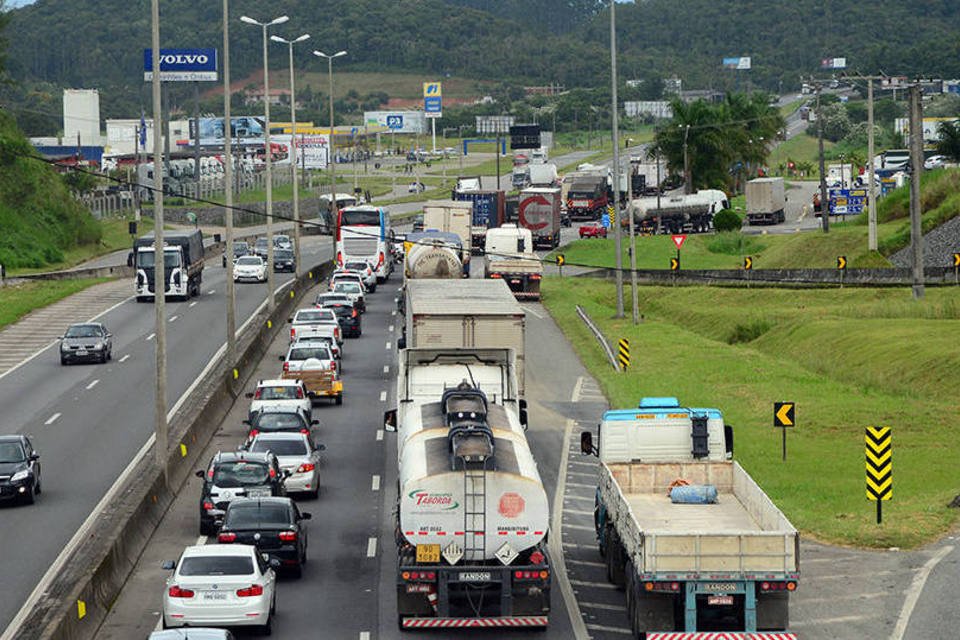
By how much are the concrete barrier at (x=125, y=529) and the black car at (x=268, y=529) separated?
1889 millimetres

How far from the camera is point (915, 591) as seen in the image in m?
28.7

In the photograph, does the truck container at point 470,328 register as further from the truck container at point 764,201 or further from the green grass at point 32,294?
the truck container at point 764,201

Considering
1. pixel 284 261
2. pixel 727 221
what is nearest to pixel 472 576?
pixel 284 261

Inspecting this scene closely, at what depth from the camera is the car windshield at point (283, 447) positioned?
3875 cm

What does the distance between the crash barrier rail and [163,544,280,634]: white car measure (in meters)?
34.2

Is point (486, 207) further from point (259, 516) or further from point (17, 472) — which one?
point (259, 516)

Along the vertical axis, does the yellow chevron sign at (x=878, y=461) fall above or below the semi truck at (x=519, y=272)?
below

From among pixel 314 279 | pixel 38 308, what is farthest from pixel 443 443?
pixel 314 279

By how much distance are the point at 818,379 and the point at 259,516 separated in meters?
30.5

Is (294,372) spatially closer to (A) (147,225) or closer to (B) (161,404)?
(B) (161,404)

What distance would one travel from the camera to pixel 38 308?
79625mm

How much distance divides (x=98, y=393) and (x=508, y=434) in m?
29.7

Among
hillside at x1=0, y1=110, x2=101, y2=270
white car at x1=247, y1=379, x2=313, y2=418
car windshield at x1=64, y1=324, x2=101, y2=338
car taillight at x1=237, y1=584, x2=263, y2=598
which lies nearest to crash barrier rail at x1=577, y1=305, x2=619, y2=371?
white car at x1=247, y1=379, x2=313, y2=418

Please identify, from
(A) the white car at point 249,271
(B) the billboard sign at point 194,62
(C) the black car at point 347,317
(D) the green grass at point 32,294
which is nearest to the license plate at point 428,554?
(C) the black car at point 347,317
